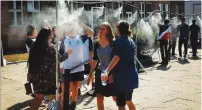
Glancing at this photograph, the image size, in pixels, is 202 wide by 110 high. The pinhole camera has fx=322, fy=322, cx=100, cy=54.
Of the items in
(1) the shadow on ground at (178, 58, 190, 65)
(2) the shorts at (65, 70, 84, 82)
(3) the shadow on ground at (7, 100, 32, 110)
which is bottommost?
(3) the shadow on ground at (7, 100, 32, 110)

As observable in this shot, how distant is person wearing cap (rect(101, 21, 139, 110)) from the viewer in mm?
4645

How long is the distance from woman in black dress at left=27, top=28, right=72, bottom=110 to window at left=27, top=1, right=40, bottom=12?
14851 mm

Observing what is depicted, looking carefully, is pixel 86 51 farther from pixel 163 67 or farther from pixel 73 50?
pixel 163 67

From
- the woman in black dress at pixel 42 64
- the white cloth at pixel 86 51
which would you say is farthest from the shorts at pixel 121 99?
the white cloth at pixel 86 51

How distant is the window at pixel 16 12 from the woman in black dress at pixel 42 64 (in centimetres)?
1410

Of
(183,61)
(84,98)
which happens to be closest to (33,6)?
(183,61)

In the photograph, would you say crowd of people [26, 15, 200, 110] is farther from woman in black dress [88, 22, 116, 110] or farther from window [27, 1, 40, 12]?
window [27, 1, 40, 12]

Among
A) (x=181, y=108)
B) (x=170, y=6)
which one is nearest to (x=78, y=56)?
(x=181, y=108)

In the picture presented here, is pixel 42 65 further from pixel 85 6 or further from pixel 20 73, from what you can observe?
pixel 85 6

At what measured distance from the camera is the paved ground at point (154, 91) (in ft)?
21.6

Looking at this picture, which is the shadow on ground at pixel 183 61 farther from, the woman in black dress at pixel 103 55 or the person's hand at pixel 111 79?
the person's hand at pixel 111 79

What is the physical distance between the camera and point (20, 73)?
10453 mm

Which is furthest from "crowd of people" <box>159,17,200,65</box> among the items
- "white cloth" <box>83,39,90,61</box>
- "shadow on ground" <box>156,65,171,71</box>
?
"white cloth" <box>83,39,90,61</box>

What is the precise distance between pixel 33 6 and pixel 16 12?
3.68 feet
